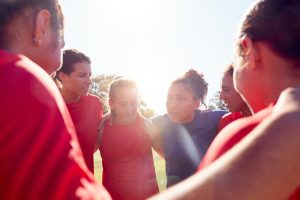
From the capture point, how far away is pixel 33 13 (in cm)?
199

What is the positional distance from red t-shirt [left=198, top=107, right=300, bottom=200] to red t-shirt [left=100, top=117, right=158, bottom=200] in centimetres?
448

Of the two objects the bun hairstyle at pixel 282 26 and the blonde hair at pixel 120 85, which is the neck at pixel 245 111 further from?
the bun hairstyle at pixel 282 26

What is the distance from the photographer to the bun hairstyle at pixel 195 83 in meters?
Answer: 6.15

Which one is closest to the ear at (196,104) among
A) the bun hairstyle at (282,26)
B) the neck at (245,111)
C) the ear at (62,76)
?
the neck at (245,111)

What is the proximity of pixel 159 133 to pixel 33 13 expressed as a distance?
4.35 meters

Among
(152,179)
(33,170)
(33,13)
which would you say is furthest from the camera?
(152,179)

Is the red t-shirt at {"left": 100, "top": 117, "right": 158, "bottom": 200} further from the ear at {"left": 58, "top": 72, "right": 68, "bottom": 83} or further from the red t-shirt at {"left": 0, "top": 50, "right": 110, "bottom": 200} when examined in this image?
the red t-shirt at {"left": 0, "top": 50, "right": 110, "bottom": 200}

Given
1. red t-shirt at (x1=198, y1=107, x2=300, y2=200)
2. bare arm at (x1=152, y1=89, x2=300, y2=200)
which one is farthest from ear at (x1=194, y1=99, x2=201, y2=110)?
bare arm at (x1=152, y1=89, x2=300, y2=200)

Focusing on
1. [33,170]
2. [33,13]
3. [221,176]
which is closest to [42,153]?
[33,170]

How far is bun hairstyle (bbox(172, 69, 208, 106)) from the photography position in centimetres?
615

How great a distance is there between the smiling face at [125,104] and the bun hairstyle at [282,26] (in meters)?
4.64

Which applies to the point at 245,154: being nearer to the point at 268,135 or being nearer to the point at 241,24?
the point at 268,135

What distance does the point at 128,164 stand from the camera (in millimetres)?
5910

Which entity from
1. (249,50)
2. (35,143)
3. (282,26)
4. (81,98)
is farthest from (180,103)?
(35,143)
